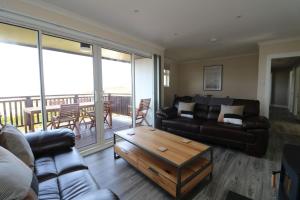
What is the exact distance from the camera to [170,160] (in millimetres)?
1640

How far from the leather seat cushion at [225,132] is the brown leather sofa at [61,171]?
240cm

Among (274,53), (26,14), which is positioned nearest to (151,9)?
(26,14)

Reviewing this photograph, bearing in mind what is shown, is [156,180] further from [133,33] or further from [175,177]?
[133,33]

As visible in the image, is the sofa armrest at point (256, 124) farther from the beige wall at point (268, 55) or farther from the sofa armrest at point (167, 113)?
the sofa armrest at point (167, 113)

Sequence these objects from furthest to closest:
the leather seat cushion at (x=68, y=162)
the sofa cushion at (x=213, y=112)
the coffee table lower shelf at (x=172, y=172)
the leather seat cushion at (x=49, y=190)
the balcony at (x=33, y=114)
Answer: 1. the sofa cushion at (x=213, y=112)
2. the balcony at (x=33, y=114)
3. the coffee table lower shelf at (x=172, y=172)
4. the leather seat cushion at (x=68, y=162)
5. the leather seat cushion at (x=49, y=190)

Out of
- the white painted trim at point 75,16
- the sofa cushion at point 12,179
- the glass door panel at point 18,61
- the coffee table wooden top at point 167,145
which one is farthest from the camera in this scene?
the glass door panel at point 18,61

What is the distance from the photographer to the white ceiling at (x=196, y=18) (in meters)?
2.11

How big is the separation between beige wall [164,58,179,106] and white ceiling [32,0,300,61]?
7.41 ft

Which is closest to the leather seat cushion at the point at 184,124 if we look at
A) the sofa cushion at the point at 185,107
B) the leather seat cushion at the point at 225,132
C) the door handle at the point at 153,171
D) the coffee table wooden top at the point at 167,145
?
the leather seat cushion at the point at 225,132

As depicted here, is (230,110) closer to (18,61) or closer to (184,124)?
(184,124)

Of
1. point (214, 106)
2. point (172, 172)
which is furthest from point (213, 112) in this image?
point (172, 172)

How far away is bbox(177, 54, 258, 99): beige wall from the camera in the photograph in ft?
16.7

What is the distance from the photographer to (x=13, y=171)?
0.88 meters

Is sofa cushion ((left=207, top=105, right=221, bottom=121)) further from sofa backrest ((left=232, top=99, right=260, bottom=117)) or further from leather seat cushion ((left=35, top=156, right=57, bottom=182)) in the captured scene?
leather seat cushion ((left=35, top=156, right=57, bottom=182))
